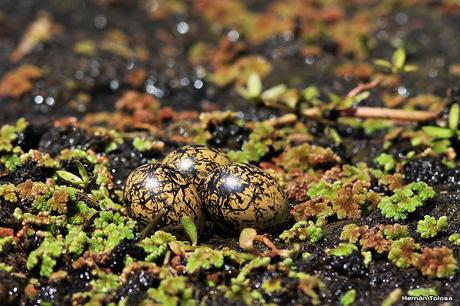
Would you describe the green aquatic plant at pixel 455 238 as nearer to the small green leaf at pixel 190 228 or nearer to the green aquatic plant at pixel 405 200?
the green aquatic plant at pixel 405 200

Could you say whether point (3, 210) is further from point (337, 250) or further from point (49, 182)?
point (337, 250)

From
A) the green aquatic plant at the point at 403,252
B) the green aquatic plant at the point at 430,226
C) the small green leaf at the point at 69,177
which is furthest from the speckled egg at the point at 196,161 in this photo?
the green aquatic plant at the point at 430,226

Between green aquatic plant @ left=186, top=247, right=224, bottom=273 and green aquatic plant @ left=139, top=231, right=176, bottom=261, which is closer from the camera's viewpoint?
green aquatic plant @ left=186, top=247, right=224, bottom=273

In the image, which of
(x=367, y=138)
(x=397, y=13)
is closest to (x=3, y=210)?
(x=367, y=138)

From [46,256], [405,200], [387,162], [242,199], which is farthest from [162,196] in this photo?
[387,162]

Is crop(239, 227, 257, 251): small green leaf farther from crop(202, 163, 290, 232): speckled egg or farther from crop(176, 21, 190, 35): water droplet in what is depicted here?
crop(176, 21, 190, 35): water droplet

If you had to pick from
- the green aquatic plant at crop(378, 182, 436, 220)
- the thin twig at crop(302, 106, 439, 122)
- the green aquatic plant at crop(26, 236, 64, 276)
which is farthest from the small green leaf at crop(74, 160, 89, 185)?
the thin twig at crop(302, 106, 439, 122)
